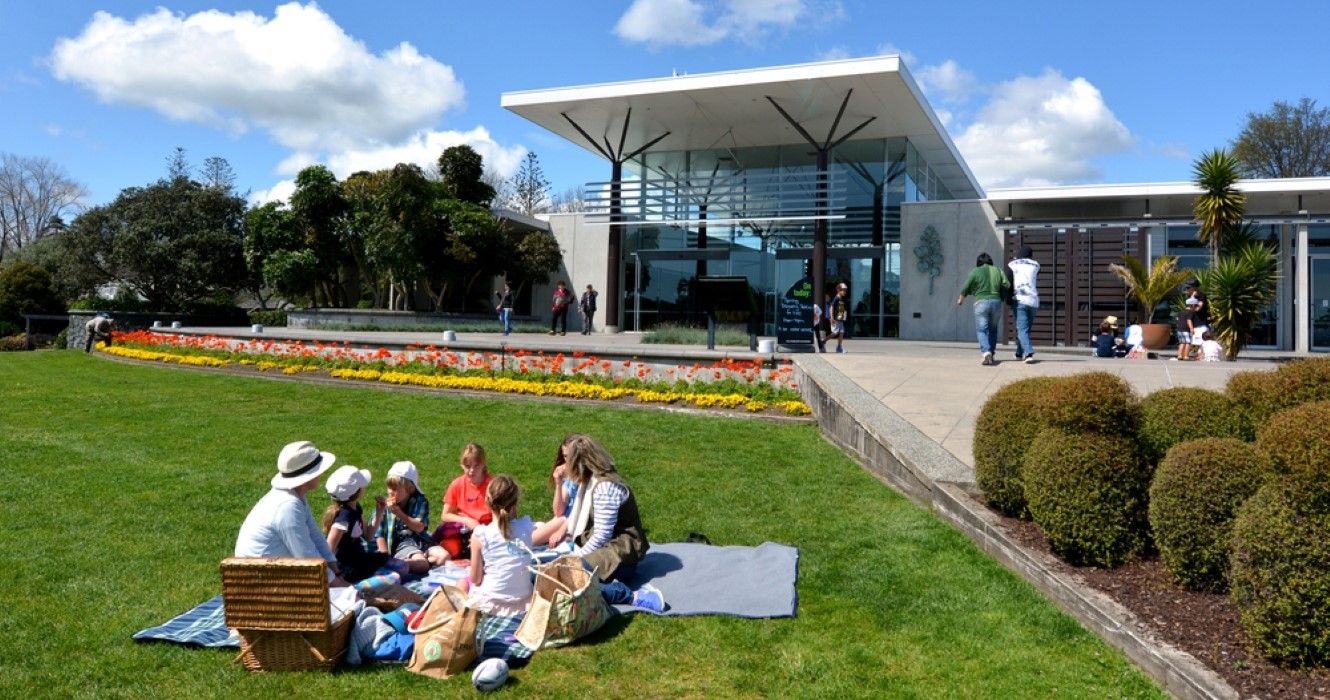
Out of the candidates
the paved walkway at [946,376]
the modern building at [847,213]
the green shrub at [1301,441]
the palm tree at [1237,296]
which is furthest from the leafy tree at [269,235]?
the green shrub at [1301,441]

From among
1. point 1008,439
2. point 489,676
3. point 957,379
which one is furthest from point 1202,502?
point 957,379

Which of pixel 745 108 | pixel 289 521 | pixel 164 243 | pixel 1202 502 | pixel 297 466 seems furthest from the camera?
A: pixel 164 243

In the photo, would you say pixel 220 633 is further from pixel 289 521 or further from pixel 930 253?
pixel 930 253

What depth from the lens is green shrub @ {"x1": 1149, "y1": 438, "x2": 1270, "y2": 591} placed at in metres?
4.16

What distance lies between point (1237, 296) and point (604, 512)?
54.3 ft

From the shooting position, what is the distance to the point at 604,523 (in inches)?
217

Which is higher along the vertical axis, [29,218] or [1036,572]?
[29,218]

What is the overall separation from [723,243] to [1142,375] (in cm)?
2079

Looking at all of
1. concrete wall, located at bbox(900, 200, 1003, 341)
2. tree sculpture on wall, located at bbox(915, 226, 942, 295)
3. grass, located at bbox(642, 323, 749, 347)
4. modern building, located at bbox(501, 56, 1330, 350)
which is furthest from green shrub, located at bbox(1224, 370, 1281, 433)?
tree sculpture on wall, located at bbox(915, 226, 942, 295)

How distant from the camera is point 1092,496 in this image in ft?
16.0

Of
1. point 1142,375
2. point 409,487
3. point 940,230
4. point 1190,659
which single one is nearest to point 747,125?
point 940,230

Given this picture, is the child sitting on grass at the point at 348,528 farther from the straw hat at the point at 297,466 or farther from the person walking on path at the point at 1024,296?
the person walking on path at the point at 1024,296

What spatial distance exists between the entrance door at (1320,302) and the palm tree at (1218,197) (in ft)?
28.8

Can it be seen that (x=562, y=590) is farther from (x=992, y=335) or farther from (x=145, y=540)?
(x=992, y=335)
